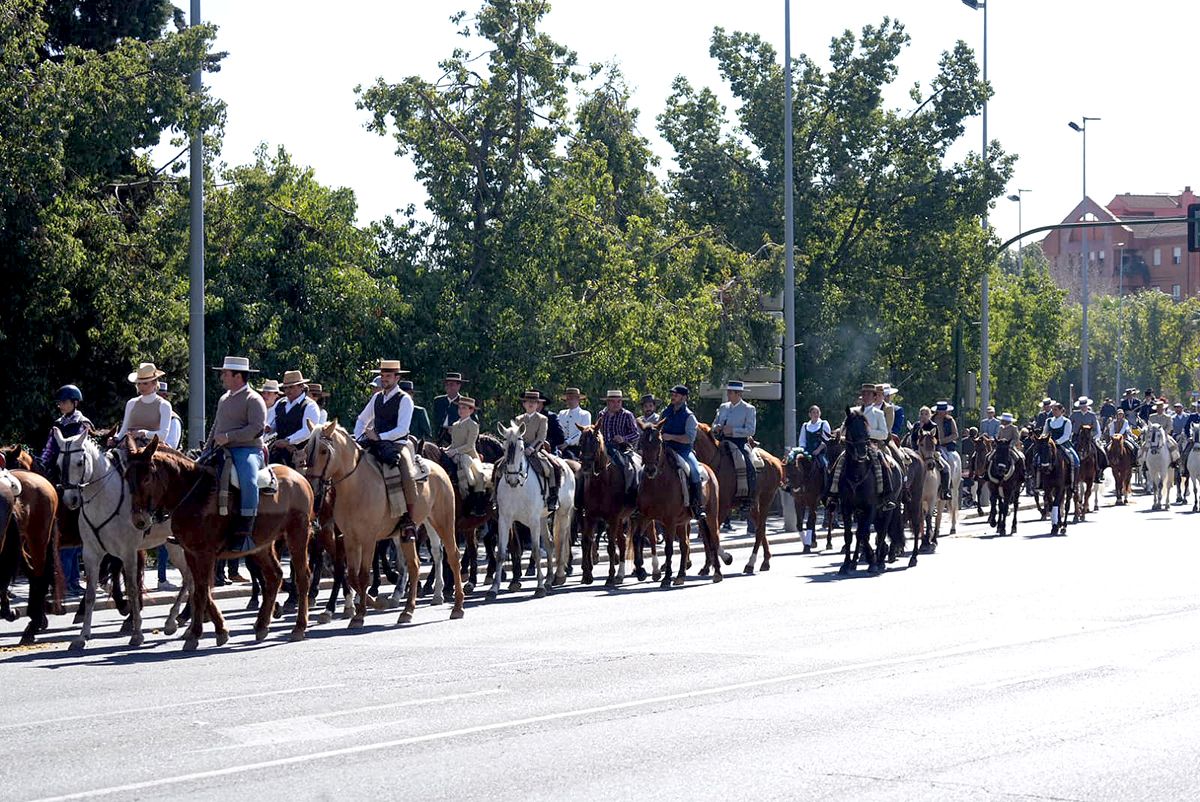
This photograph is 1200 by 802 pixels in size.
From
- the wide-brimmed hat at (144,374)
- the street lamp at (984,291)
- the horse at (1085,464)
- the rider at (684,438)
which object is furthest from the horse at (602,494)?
the street lamp at (984,291)

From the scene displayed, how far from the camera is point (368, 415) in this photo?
19.8m

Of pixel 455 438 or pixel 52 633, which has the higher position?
pixel 455 438

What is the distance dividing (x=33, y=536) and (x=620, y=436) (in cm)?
868

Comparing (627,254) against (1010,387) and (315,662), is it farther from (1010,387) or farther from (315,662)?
(1010,387)

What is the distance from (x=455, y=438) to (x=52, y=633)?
644 cm

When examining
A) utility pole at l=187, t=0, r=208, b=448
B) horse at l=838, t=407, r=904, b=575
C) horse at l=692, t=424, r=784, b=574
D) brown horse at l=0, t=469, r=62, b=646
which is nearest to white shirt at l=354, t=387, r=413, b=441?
brown horse at l=0, t=469, r=62, b=646

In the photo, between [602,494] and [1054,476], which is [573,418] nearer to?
[602,494]

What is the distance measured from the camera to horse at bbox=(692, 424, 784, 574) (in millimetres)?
25953

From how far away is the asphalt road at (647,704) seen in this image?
9.81 metres

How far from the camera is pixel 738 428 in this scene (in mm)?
26406

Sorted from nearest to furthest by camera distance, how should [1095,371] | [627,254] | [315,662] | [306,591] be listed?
[315,662] < [306,591] < [627,254] < [1095,371]

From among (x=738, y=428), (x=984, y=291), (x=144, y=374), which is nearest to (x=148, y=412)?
(x=144, y=374)

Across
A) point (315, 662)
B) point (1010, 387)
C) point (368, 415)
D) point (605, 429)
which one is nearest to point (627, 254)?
point (605, 429)

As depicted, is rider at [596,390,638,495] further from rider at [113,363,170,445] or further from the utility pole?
rider at [113,363,170,445]
